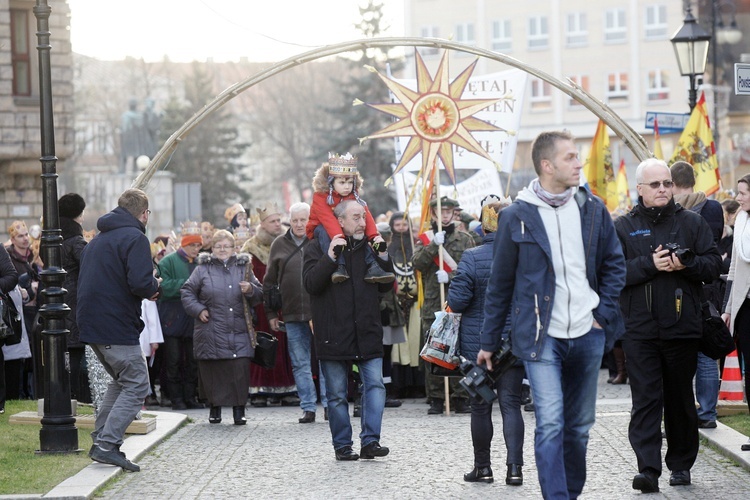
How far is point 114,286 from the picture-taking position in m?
10.5

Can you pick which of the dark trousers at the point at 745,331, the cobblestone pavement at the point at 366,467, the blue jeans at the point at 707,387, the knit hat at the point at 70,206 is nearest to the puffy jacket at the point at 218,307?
the cobblestone pavement at the point at 366,467

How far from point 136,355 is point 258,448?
1.77 metres

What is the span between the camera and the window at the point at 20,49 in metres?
37.3

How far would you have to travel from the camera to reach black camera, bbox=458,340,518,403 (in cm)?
780

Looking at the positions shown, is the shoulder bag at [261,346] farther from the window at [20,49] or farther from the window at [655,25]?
the window at [655,25]

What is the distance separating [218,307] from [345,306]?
3.68 metres

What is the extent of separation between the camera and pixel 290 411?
15617mm

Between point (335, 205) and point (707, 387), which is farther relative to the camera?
point (707, 387)

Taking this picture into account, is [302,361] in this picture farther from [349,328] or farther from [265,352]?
[349,328]

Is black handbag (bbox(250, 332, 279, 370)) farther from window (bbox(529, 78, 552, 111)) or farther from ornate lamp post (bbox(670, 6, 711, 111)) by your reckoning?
window (bbox(529, 78, 552, 111))

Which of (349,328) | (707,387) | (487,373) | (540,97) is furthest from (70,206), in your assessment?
(540,97)

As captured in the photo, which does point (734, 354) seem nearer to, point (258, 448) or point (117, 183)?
point (258, 448)

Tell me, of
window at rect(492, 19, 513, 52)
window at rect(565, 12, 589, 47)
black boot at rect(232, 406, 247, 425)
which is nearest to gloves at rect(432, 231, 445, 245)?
black boot at rect(232, 406, 247, 425)

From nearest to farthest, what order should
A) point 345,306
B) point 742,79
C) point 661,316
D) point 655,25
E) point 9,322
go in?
point 661,316, point 742,79, point 345,306, point 9,322, point 655,25
